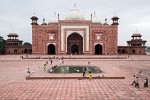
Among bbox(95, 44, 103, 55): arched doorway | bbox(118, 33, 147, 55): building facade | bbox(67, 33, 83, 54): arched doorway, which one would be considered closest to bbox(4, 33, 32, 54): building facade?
bbox(67, 33, 83, 54): arched doorway

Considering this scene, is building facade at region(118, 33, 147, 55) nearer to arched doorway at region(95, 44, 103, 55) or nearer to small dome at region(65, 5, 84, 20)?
arched doorway at region(95, 44, 103, 55)

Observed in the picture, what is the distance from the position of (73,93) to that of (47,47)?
2658cm

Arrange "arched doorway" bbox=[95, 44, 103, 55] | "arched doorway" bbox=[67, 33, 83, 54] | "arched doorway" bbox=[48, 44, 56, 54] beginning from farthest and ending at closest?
"arched doorway" bbox=[48, 44, 56, 54], "arched doorway" bbox=[95, 44, 103, 55], "arched doorway" bbox=[67, 33, 83, 54]

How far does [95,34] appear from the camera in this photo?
34625 mm

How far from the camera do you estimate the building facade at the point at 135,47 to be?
39.1 meters

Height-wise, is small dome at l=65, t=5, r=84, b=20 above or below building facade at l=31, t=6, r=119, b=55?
above

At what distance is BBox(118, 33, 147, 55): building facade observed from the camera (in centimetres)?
3906

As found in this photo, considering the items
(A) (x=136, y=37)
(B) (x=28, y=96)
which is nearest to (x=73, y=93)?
(B) (x=28, y=96)

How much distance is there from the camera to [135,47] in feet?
128

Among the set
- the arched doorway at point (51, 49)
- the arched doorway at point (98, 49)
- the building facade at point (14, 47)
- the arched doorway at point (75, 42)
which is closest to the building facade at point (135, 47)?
the arched doorway at point (98, 49)

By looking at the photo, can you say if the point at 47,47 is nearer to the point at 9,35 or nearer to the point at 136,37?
the point at 9,35

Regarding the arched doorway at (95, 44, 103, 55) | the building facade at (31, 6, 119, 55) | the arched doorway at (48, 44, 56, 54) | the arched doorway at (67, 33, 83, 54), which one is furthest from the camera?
the arched doorway at (48, 44, 56, 54)

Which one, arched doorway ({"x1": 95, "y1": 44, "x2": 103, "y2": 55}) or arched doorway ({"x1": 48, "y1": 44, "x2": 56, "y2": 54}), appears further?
arched doorway ({"x1": 48, "y1": 44, "x2": 56, "y2": 54})

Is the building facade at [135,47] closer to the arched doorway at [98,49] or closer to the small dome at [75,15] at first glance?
the arched doorway at [98,49]
